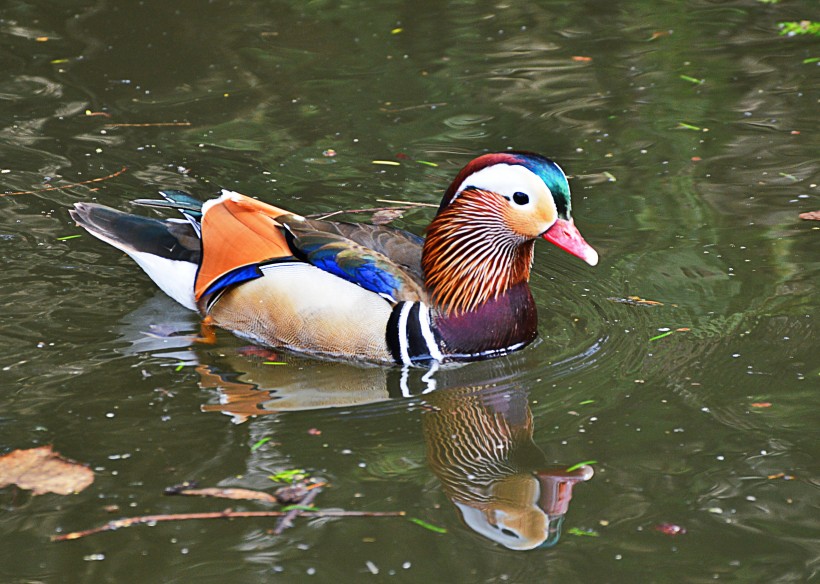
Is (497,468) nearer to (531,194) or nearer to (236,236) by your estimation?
(531,194)

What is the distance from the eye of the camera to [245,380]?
5.74m

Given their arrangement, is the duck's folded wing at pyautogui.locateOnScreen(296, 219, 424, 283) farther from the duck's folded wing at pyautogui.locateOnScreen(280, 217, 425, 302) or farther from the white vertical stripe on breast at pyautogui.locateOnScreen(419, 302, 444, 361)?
the white vertical stripe on breast at pyautogui.locateOnScreen(419, 302, 444, 361)

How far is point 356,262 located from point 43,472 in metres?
1.76

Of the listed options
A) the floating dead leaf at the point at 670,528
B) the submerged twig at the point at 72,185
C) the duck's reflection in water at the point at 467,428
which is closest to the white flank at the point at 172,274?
the duck's reflection in water at the point at 467,428

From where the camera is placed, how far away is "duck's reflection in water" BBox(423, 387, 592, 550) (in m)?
4.55

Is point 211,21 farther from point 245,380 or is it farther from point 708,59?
point 245,380

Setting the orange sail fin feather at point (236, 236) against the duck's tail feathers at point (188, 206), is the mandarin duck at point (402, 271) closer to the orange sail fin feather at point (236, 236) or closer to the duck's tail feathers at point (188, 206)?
the orange sail fin feather at point (236, 236)

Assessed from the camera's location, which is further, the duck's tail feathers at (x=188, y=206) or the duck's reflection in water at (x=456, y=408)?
the duck's tail feathers at (x=188, y=206)

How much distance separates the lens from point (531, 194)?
561cm

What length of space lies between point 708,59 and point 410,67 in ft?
7.64

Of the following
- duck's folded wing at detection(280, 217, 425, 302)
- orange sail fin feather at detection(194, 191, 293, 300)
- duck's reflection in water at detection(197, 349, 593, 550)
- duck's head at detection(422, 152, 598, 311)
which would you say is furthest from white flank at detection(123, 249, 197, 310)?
duck's head at detection(422, 152, 598, 311)

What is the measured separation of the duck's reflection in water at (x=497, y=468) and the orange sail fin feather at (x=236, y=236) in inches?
47.2

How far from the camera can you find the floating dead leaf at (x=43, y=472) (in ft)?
15.6

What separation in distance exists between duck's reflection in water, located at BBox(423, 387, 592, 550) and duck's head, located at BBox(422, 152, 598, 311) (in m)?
0.57
